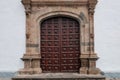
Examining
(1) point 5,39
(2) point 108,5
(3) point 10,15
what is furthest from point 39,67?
(2) point 108,5

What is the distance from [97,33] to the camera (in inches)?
330

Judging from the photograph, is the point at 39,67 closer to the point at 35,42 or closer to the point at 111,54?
the point at 35,42

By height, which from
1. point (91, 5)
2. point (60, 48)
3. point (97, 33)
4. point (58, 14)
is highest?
point (91, 5)

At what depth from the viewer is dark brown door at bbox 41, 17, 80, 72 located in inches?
339

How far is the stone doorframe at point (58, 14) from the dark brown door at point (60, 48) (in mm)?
232

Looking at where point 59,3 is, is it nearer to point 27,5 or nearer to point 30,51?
point 27,5

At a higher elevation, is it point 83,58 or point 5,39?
point 5,39

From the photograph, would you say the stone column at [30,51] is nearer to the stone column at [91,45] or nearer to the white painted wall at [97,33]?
the white painted wall at [97,33]

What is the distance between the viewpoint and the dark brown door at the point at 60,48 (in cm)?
861

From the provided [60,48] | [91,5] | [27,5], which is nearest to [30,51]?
[60,48]

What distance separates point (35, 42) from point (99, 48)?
7.00ft

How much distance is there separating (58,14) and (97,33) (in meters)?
1.44

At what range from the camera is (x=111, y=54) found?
840cm

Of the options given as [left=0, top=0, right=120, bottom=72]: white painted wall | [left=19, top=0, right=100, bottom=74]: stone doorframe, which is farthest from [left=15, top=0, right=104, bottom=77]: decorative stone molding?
[left=0, top=0, right=120, bottom=72]: white painted wall
